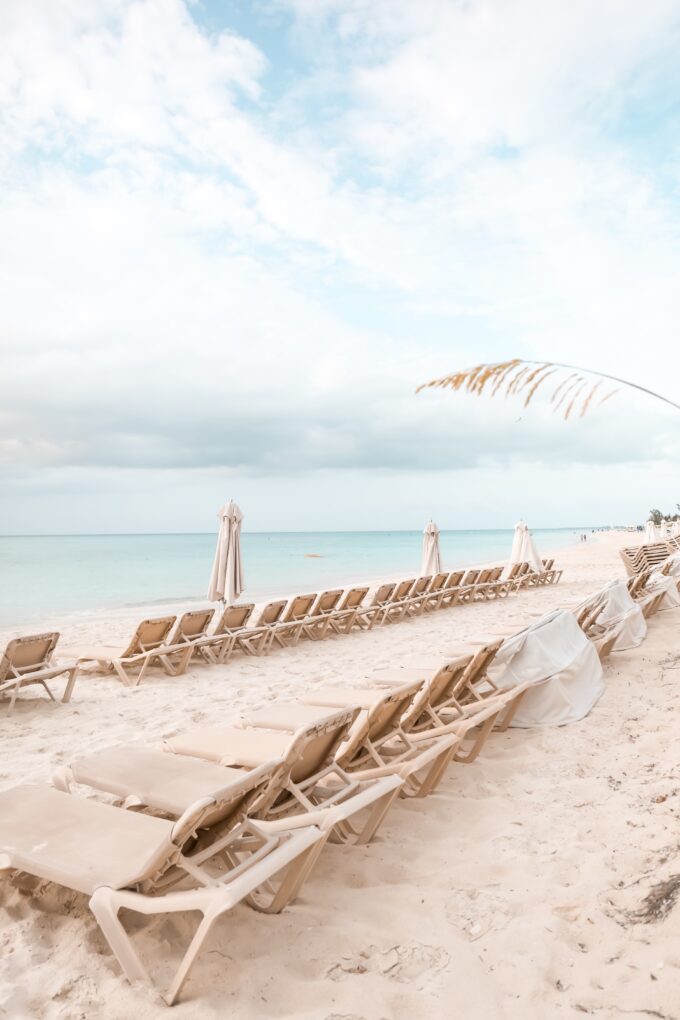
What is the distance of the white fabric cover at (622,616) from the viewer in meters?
6.36

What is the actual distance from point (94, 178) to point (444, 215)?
20.8ft

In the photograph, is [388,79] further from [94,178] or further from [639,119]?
[94,178]

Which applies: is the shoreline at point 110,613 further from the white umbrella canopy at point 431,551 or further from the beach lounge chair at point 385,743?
Answer: the beach lounge chair at point 385,743

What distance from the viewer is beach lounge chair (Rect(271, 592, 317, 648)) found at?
8312mm

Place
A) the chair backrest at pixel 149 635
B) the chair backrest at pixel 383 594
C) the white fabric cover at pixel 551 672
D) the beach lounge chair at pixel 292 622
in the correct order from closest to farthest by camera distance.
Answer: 1. the white fabric cover at pixel 551 672
2. the chair backrest at pixel 149 635
3. the beach lounge chair at pixel 292 622
4. the chair backrest at pixel 383 594

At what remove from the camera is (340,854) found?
2.73 metres

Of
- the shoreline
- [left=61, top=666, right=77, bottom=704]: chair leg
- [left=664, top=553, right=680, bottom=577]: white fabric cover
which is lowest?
the shoreline

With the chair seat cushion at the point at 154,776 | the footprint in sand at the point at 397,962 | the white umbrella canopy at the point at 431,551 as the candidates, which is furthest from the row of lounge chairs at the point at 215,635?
the footprint in sand at the point at 397,962

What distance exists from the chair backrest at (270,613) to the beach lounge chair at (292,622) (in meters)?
0.07

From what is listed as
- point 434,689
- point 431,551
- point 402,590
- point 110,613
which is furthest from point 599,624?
point 110,613

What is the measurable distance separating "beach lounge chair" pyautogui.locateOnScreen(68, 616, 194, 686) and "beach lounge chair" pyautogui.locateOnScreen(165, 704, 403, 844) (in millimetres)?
3491

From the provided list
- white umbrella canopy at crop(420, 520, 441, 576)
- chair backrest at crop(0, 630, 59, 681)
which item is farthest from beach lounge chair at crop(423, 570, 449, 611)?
chair backrest at crop(0, 630, 59, 681)

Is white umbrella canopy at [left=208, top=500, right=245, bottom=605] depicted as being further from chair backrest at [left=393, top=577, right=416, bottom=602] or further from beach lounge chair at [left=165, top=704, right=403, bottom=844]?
beach lounge chair at [left=165, top=704, right=403, bottom=844]

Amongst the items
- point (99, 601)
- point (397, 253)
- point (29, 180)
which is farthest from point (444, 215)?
point (99, 601)
